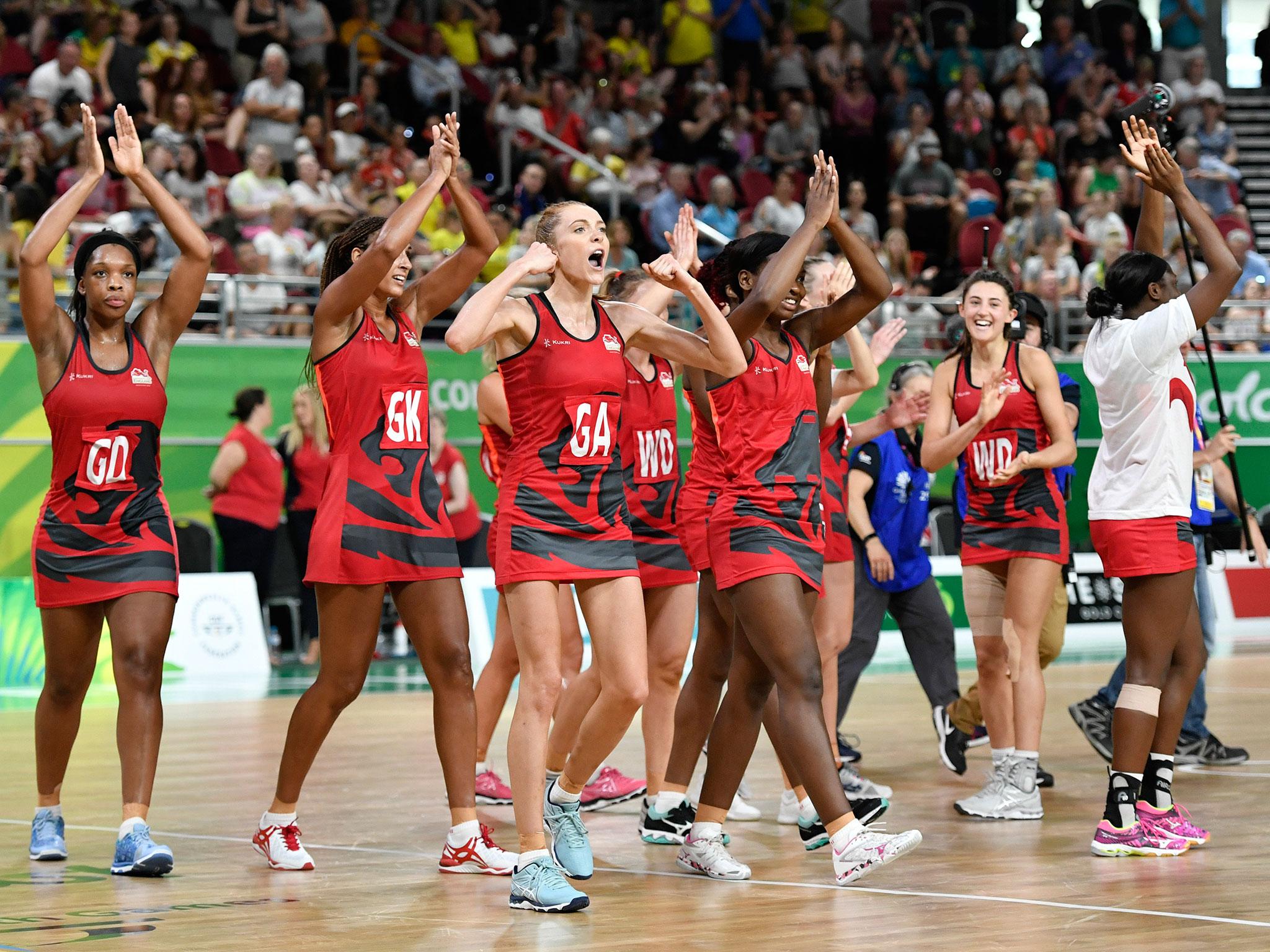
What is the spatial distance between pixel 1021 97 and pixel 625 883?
18.8 m

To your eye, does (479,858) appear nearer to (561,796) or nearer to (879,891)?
(561,796)

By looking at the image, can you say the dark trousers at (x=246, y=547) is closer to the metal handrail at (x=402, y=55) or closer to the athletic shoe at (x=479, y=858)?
the metal handrail at (x=402, y=55)

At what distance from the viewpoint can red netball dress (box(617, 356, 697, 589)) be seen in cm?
736

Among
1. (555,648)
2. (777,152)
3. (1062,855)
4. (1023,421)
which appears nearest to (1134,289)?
(1023,421)

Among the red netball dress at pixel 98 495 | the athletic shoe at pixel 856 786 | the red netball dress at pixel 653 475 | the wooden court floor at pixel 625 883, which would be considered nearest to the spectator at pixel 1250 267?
the wooden court floor at pixel 625 883

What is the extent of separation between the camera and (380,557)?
6.21 metres

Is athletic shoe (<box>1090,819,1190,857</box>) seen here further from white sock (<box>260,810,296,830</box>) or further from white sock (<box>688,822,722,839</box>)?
white sock (<box>260,810,296,830</box>)

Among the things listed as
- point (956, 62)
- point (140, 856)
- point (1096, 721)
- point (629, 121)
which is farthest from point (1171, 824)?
point (956, 62)

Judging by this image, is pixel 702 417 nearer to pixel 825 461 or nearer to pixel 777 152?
pixel 825 461

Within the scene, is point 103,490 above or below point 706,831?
above

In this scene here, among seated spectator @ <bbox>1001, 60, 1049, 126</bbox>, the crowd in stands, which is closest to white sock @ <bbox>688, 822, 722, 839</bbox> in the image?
the crowd in stands

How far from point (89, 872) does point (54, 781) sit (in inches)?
19.3

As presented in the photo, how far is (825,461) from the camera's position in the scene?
8070 mm

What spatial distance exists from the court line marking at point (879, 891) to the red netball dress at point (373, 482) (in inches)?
47.4
